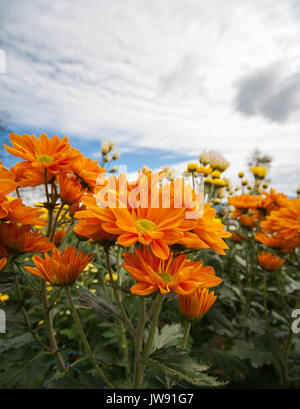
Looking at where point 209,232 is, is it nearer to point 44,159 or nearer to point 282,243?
point 44,159

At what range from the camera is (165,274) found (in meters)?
0.55

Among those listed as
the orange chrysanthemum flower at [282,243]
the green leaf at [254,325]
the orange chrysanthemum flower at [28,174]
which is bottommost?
the green leaf at [254,325]

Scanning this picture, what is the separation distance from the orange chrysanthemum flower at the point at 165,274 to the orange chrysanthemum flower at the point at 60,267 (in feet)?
0.56

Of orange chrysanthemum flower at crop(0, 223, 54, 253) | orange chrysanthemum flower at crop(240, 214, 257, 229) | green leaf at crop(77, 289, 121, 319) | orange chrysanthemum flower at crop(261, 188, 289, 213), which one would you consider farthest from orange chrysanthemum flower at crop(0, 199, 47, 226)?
orange chrysanthemum flower at crop(240, 214, 257, 229)

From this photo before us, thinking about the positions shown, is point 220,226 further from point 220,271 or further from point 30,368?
point 220,271

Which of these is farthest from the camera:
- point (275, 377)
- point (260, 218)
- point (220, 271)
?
point (220, 271)

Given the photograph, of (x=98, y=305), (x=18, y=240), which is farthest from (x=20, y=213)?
(x=98, y=305)

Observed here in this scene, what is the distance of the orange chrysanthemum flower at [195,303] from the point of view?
73 cm

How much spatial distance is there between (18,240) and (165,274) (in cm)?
40

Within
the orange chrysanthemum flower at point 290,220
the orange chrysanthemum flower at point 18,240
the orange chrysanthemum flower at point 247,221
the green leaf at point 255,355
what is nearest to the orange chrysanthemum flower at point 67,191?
the orange chrysanthemum flower at point 18,240

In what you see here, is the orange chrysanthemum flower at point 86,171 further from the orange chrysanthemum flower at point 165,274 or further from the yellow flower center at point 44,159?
the orange chrysanthemum flower at point 165,274

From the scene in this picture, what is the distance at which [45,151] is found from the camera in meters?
0.79
